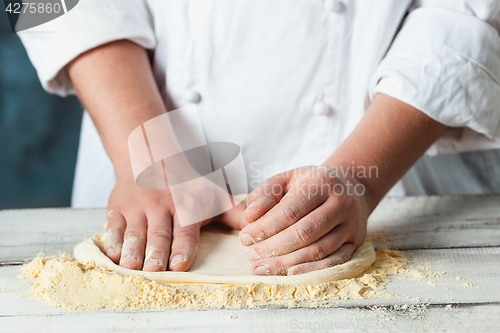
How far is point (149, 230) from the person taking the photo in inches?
25.3

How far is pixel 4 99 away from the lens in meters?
1.49

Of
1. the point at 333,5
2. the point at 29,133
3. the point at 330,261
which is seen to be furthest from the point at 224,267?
the point at 29,133

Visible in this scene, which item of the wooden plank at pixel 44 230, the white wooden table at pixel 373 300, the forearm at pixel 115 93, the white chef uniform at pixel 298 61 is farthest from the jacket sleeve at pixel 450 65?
the wooden plank at pixel 44 230

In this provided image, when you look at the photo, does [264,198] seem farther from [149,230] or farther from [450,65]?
[450,65]

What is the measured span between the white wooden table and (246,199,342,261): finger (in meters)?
0.09

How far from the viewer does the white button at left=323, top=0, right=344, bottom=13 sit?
0.75m

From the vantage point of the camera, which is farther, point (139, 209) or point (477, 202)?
point (477, 202)

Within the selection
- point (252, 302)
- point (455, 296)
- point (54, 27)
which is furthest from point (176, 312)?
point (54, 27)

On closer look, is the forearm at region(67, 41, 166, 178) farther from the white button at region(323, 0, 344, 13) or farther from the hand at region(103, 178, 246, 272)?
the white button at region(323, 0, 344, 13)

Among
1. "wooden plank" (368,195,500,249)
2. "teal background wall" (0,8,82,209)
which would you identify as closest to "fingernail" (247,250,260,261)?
"wooden plank" (368,195,500,249)

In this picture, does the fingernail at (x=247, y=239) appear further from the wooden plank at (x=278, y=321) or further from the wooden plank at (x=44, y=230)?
the wooden plank at (x=44, y=230)

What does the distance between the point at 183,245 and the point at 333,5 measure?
0.51 meters

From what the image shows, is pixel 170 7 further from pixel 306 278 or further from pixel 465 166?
pixel 465 166

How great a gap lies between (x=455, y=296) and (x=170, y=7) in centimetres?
72
